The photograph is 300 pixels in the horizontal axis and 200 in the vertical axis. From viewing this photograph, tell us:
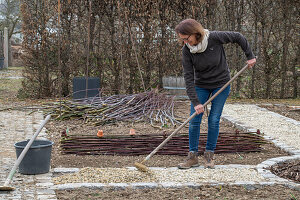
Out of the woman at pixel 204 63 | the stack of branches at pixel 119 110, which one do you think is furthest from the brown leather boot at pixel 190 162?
→ the stack of branches at pixel 119 110

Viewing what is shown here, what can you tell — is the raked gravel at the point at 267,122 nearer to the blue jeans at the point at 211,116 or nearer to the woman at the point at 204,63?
the blue jeans at the point at 211,116

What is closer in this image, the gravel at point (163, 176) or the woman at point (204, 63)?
the gravel at point (163, 176)

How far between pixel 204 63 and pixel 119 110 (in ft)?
11.7

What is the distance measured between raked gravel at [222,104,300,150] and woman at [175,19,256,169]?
1.89 meters

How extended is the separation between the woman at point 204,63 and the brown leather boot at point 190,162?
1cm

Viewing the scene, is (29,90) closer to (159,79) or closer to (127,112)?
(159,79)

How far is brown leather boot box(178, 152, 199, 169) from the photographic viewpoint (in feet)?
15.8

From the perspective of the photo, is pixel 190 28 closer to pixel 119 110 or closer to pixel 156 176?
pixel 156 176

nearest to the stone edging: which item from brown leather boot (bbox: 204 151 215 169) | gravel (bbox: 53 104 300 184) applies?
gravel (bbox: 53 104 300 184)

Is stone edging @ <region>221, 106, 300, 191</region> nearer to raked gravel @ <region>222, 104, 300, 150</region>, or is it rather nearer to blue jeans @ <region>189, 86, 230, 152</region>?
raked gravel @ <region>222, 104, 300, 150</region>

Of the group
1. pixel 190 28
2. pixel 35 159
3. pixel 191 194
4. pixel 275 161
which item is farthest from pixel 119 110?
pixel 191 194

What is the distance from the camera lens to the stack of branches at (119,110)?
24.7 ft

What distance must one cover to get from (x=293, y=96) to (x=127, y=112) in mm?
5568

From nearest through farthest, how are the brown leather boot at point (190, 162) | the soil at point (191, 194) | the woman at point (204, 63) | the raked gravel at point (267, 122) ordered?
1. the soil at point (191, 194)
2. the woman at point (204, 63)
3. the brown leather boot at point (190, 162)
4. the raked gravel at point (267, 122)
